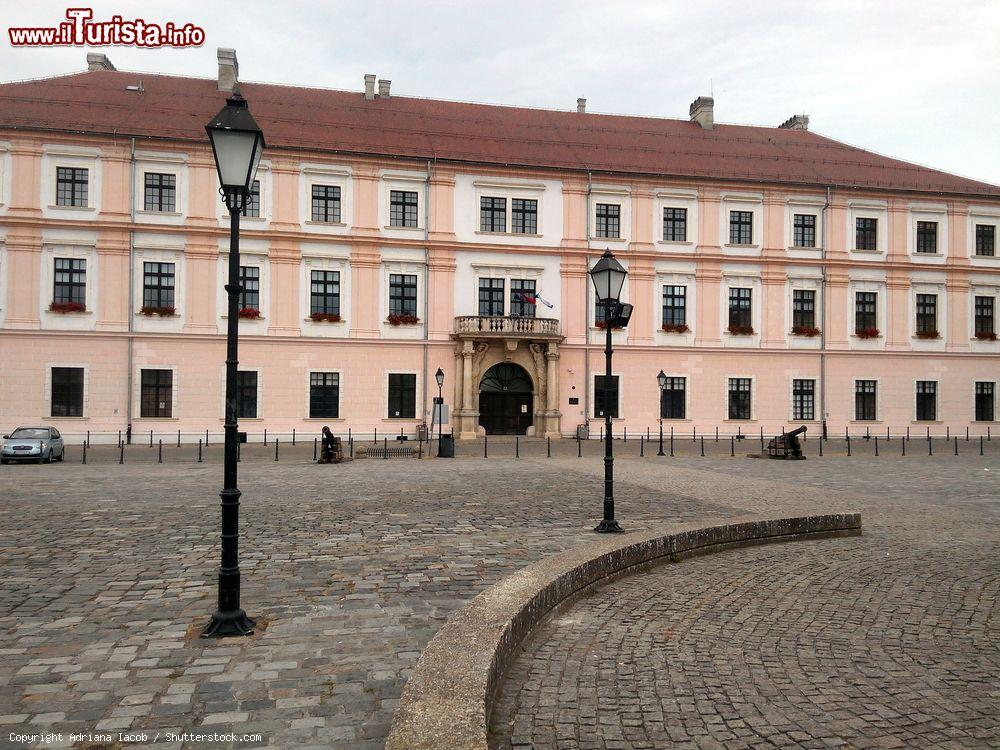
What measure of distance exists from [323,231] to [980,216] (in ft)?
113

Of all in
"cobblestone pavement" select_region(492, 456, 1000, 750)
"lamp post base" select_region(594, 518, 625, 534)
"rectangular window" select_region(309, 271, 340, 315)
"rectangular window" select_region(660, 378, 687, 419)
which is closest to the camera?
"cobblestone pavement" select_region(492, 456, 1000, 750)

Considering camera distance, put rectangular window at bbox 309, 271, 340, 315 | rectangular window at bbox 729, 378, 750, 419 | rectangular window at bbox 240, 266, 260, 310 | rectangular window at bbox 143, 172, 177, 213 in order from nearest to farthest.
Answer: rectangular window at bbox 143, 172, 177, 213, rectangular window at bbox 240, 266, 260, 310, rectangular window at bbox 309, 271, 340, 315, rectangular window at bbox 729, 378, 750, 419

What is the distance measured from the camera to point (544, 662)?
533 centimetres

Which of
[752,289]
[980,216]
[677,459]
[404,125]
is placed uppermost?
[404,125]

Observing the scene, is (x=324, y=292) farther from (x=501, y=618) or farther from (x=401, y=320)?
(x=501, y=618)

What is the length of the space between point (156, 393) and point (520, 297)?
16871 mm

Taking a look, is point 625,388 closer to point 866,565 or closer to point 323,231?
point 323,231

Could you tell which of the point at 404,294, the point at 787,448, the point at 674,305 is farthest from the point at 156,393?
the point at 787,448

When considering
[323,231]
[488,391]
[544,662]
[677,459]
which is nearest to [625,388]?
[488,391]

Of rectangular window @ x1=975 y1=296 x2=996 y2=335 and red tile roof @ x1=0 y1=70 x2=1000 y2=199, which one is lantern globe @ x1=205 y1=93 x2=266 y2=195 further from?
rectangular window @ x1=975 y1=296 x2=996 y2=335

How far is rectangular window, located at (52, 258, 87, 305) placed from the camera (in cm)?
3172

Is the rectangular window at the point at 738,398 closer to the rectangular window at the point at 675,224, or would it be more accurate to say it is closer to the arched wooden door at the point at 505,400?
the rectangular window at the point at 675,224

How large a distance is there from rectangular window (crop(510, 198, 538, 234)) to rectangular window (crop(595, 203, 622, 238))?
316 cm

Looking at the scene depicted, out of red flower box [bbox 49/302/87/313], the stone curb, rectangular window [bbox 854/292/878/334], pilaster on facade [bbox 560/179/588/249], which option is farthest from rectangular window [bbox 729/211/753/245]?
red flower box [bbox 49/302/87/313]
